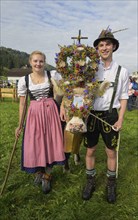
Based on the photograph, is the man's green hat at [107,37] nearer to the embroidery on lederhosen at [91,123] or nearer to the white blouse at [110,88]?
the white blouse at [110,88]

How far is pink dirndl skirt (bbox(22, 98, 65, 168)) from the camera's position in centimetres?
355

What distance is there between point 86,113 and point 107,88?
1.36 ft

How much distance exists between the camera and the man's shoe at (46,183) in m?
3.75

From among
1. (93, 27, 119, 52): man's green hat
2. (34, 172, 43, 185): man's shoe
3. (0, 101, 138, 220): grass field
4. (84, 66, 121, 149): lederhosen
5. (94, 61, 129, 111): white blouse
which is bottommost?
(0, 101, 138, 220): grass field

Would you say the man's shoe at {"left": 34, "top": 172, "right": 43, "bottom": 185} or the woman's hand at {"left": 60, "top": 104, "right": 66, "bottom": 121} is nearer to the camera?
the woman's hand at {"left": 60, "top": 104, "right": 66, "bottom": 121}

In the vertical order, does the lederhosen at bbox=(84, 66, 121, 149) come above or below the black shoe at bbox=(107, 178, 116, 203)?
above

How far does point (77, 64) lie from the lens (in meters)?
3.19

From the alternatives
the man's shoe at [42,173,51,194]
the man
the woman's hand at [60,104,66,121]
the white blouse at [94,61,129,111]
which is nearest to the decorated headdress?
the man

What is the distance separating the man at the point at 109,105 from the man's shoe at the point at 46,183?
1.74ft

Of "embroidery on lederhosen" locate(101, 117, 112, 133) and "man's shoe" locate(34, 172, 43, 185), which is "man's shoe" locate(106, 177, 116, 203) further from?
"man's shoe" locate(34, 172, 43, 185)

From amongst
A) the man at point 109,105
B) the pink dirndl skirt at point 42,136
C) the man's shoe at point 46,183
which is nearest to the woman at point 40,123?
the pink dirndl skirt at point 42,136

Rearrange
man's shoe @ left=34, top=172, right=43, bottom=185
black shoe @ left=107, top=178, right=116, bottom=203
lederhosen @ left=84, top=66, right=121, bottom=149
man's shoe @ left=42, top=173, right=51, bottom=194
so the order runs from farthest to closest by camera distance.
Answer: man's shoe @ left=34, top=172, right=43, bottom=185 → man's shoe @ left=42, top=173, right=51, bottom=194 → black shoe @ left=107, top=178, right=116, bottom=203 → lederhosen @ left=84, top=66, right=121, bottom=149

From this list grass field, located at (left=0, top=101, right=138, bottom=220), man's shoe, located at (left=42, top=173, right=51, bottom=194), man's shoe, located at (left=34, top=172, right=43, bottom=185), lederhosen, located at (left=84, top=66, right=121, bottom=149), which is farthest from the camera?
man's shoe, located at (left=34, top=172, right=43, bottom=185)

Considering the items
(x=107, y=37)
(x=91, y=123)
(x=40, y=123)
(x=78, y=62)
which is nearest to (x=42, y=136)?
(x=40, y=123)
